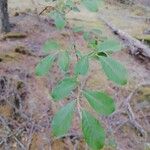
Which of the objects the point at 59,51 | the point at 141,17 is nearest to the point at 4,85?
the point at 59,51

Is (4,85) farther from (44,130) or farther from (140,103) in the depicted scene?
(140,103)

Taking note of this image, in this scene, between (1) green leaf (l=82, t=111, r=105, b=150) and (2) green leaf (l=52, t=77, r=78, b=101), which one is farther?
(2) green leaf (l=52, t=77, r=78, b=101)

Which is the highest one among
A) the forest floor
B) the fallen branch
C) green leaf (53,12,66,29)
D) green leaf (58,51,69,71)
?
green leaf (58,51,69,71)

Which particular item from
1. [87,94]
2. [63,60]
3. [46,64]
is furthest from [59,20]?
[87,94]

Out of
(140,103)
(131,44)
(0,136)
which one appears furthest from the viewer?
(131,44)

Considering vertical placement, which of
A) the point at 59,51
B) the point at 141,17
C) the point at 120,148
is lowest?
the point at 141,17

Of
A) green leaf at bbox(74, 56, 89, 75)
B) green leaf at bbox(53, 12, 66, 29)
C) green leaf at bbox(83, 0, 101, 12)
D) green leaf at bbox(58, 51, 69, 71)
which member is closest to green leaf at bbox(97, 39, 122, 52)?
green leaf at bbox(74, 56, 89, 75)

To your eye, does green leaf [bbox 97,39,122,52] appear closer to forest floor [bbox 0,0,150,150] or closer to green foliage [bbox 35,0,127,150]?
green foliage [bbox 35,0,127,150]
